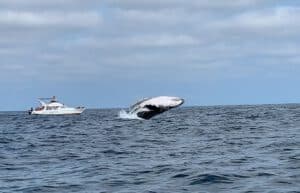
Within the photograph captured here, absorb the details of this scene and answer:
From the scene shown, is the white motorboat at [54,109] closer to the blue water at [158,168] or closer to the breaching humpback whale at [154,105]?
the breaching humpback whale at [154,105]

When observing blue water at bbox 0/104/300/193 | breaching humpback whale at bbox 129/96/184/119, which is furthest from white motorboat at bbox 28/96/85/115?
blue water at bbox 0/104/300/193

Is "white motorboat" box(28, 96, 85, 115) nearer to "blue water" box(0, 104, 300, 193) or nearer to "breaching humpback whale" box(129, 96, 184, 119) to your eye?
"breaching humpback whale" box(129, 96, 184, 119)

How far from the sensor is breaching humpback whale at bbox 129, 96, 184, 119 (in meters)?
85.9

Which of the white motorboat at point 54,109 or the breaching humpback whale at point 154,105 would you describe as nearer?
the breaching humpback whale at point 154,105

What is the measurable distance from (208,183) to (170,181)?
4.35 ft

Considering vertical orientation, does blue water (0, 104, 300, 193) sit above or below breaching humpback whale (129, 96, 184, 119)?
below

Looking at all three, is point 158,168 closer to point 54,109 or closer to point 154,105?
point 154,105

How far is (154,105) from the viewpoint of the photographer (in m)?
86.1

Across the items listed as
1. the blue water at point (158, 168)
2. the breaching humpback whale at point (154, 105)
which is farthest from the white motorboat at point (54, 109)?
the blue water at point (158, 168)

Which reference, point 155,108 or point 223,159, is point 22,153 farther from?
point 155,108

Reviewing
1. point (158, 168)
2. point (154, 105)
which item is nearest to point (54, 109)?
point (154, 105)

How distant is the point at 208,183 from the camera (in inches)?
767

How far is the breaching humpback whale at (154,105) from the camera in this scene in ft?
282

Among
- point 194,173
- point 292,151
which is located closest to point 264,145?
point 292,151
